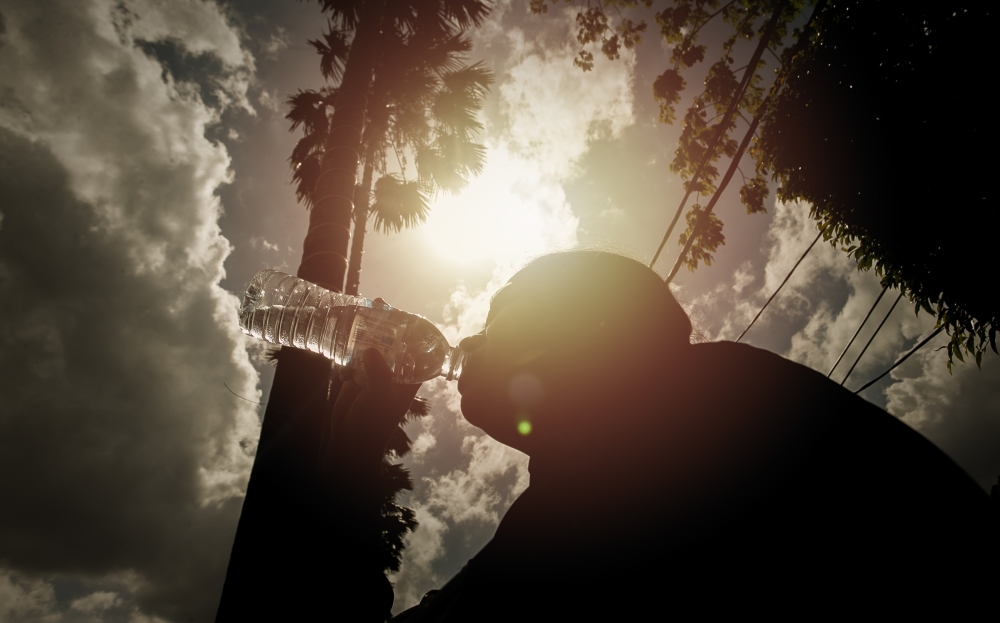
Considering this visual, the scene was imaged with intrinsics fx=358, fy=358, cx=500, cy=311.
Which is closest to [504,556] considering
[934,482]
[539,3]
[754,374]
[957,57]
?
[754,374]

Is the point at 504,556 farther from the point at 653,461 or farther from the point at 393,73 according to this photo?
the point at 393,73

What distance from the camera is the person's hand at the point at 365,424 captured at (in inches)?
62.6

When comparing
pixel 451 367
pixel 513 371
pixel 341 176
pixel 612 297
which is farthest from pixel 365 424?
pixel 341 176

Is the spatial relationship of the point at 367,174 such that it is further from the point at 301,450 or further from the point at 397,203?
the point at 301,450

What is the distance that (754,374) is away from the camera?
2.94 feet

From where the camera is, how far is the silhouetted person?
0.64 m

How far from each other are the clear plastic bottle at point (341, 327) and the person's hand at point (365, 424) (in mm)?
190

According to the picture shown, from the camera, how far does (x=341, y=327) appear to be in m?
2.48

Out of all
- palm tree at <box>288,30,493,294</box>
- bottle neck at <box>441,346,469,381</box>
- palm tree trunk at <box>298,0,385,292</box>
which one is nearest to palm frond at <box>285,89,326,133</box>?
palm tree at <box>288,30,493,294</box>

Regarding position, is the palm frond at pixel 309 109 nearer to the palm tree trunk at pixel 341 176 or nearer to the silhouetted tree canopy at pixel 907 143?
the palm tree trunk at pixel 341 176

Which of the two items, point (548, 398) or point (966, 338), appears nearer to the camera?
point (548, 398)

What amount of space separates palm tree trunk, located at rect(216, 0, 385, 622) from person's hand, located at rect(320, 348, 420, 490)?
0.16 meters

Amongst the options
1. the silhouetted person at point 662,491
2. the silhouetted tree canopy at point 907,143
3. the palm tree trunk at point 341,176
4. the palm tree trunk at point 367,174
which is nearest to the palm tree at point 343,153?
the palm tree trunk at point 341,176

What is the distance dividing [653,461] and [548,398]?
42 centimetres
